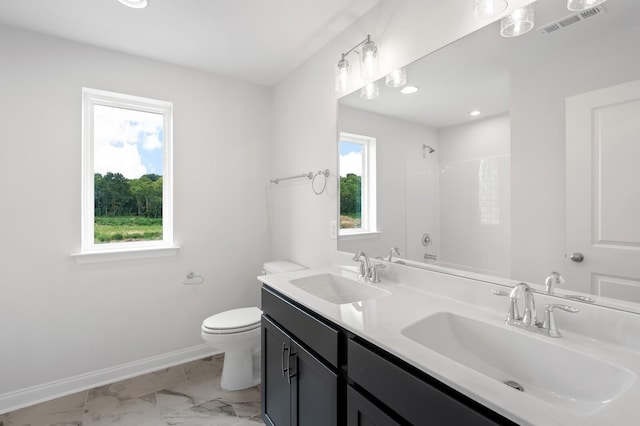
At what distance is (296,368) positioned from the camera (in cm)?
134

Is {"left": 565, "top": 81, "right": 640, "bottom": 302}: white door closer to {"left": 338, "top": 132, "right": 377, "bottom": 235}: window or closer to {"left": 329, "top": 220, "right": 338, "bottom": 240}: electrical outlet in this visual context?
{"left": 338, "top": 132, "right": 377, "bottom": 235}: window

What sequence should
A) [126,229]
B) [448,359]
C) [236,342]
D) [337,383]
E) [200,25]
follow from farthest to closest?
[126,229] < [236,342] < [200,25] < [337,383] < [448,359]

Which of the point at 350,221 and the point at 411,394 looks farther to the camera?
the point at 350,221

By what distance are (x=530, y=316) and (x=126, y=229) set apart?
2.66 metres

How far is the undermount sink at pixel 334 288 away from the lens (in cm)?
160

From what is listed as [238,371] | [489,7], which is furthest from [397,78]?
[238,371]

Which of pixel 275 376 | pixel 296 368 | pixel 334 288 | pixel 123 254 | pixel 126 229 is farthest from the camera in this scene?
pixel 126 229

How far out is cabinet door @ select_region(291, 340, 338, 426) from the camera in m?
1.10

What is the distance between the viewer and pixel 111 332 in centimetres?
222

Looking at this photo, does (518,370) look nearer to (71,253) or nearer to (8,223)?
(71,253)

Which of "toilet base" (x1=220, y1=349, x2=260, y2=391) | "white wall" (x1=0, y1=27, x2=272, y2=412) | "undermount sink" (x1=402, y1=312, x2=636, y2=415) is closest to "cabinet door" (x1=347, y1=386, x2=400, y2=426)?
"undermount sink" (x1=402, y1=312, x2=636, y2=415)

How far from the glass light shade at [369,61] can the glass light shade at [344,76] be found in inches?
4.7

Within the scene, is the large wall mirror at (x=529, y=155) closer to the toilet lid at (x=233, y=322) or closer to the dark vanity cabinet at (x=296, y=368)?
the dark vanity cabinet at (x=296, y=368)

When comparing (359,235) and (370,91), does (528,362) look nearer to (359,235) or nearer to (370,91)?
(359,235)
